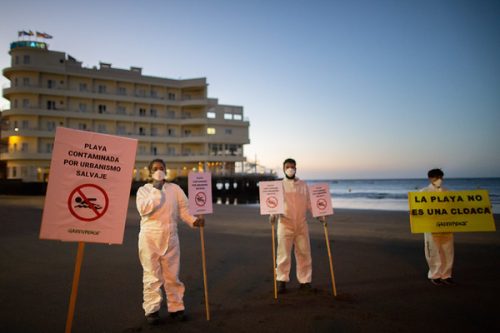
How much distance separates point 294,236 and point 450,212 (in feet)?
8.87

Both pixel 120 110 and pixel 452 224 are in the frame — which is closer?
pixel 452 224

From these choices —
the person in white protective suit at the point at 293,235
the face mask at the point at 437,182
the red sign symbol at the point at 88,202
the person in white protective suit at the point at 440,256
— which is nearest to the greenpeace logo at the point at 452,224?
the person in white protective suit at the point at 440,256

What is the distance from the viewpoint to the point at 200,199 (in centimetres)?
480

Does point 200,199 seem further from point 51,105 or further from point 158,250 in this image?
point 51,105

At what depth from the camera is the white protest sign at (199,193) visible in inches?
185

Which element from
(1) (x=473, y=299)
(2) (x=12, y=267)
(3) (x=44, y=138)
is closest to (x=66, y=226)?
(2) (x=12, y=267)

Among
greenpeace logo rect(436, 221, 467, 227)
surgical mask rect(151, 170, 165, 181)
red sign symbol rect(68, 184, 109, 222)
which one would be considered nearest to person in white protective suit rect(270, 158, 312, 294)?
surgical mask rect(151, 170, 165, 181)

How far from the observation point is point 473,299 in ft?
15.2

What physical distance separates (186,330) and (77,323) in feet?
4.63

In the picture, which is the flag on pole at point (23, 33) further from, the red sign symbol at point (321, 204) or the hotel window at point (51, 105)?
the red sign symbol at point (321, 204)

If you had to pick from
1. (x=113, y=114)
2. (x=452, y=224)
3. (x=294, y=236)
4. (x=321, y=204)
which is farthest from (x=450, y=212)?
(x=113, y=114)

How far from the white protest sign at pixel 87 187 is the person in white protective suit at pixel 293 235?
264 cm

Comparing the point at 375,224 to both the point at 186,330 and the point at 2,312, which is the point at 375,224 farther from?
the point at 2,312

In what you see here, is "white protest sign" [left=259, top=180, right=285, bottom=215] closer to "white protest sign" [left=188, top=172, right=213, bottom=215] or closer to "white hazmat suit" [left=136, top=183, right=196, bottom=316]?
"white protest sign" [left=188, top=172, right=213, bottom=215]
